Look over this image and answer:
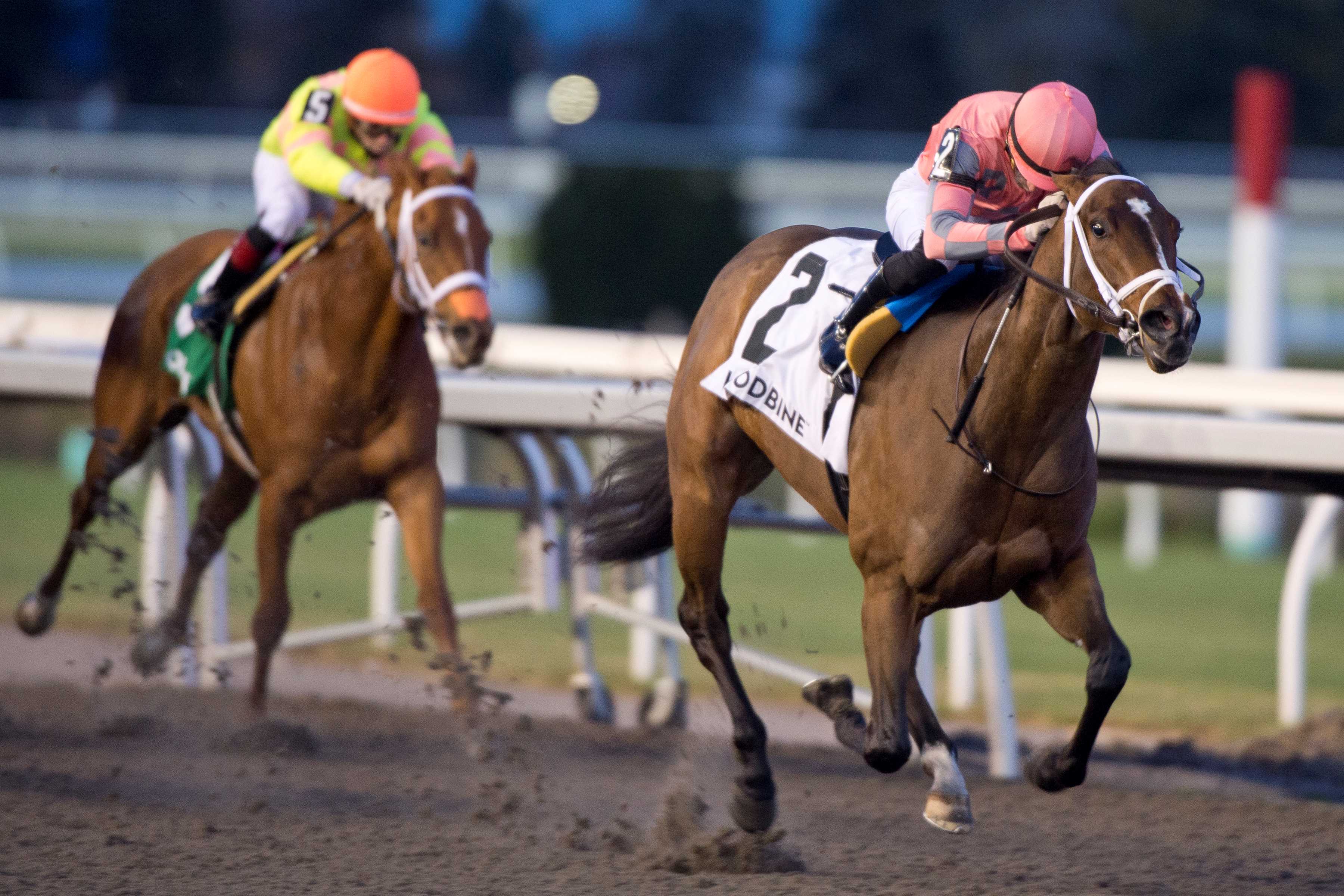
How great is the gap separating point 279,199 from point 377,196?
59 centimetres

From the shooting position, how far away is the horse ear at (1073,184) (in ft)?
10.6

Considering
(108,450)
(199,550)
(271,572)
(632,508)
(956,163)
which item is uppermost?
(956,163)

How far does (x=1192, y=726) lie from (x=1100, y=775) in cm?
92

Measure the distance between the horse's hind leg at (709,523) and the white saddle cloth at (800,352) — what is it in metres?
0.16

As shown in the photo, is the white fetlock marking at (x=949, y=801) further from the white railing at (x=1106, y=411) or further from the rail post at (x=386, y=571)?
the rail post at (x=386, y=571)

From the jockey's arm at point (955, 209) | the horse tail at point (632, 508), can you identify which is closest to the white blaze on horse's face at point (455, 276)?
the horse tail at point (632, 508)

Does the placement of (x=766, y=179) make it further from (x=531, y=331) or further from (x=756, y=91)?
(x=756, y=91)

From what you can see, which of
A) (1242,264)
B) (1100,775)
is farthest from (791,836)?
(1242,264)

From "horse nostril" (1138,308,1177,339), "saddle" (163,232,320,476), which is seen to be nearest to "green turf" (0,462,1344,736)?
"saddle" (163,232,320,476)

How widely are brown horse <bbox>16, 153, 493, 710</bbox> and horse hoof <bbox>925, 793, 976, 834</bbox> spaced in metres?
1.68

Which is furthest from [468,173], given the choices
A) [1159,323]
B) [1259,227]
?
[1259,227]

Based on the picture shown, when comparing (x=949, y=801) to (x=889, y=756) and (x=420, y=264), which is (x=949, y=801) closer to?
(x=889, y=756)

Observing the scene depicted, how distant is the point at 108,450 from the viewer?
18.2 ft

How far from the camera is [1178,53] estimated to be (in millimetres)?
21141
